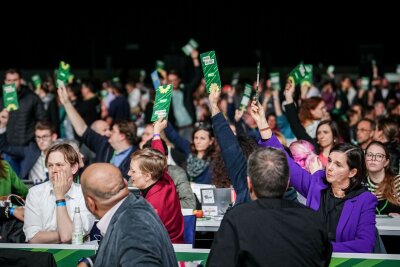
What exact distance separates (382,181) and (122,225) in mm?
3624

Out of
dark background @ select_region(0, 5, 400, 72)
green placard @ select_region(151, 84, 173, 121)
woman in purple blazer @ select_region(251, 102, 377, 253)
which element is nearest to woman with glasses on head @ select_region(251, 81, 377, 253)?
woman in purple blazer @ select_region(251, 102, 377, 253)

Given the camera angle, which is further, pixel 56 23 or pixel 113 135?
pixel 56 23

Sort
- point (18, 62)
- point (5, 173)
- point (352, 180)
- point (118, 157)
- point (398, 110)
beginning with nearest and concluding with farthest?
point (352, 180) < point (5, 173) < point (118, 157) < point (398, 110) < point (18, 62)

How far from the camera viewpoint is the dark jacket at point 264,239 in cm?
358

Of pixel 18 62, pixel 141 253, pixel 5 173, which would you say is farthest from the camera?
pixel 18 62

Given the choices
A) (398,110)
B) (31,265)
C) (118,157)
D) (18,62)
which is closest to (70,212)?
(31,265)

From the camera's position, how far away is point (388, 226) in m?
5.76

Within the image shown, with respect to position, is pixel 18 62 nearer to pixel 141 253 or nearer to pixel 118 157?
pixel 118 157

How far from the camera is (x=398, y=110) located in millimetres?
11789

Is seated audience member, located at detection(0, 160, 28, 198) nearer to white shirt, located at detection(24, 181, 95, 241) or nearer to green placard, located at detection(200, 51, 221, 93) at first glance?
white shirt, located at detection(24, 181, 95, 241)

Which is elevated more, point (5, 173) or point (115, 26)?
point (115, 26)

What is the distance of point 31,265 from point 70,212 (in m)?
1.27

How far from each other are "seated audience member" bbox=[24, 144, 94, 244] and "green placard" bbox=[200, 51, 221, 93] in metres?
1.12

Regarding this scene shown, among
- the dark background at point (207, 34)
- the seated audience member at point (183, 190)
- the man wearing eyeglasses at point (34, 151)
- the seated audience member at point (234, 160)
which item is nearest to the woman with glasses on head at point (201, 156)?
the seated audience member at point (183, 190)
